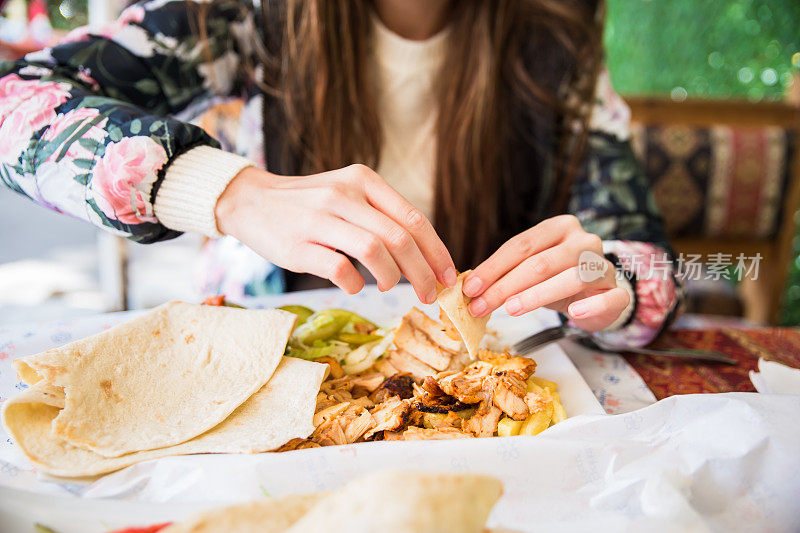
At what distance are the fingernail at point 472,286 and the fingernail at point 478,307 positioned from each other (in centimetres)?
2

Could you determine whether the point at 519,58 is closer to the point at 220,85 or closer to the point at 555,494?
the point at 220,85

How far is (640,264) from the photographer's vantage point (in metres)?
1.13

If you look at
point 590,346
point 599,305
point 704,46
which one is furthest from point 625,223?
point 704,46

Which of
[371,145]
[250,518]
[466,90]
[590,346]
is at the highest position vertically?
[466,90]

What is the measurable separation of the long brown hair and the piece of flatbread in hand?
58 cm

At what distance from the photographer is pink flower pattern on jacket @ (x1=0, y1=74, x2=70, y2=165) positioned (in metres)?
0.99

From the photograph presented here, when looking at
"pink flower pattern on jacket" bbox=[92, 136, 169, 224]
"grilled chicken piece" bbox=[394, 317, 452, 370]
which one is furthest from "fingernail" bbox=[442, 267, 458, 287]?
"pink flower pattern on jacket" bbox=[92, 136, 169, 224]

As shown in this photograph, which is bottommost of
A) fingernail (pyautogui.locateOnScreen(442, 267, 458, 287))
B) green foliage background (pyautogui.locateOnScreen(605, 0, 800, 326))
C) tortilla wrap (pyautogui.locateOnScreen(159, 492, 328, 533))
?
tortilla wrap (pyautogui.locateOnScreen(159, 492, 328, 533))

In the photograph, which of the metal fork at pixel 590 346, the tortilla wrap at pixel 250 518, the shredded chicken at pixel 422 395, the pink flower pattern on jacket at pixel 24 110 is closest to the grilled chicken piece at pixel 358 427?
the shredded chicken at pixel 422 395

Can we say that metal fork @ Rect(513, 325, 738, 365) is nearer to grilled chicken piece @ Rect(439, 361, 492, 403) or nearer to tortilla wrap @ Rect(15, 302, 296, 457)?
grilled chicken piece @ Rect(439, 361, 492, 403)

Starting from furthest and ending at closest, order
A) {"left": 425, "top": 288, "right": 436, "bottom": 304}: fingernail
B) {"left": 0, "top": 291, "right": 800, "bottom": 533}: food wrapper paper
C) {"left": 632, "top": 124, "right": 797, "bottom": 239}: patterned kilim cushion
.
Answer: {"left": 632, "top": 124, "right": 797, "bottom": 239}: patterned kilim cushion, {"left": 425, "top": 288, "right": 436, "bottom": 304}: fingernail, {"left": 0, "top": 291, "right": 800, "bottom": 533}: food wrapper paper

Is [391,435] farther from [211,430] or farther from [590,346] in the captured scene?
[590,346]

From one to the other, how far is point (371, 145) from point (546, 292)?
713mm

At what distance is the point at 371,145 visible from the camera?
1.43 m
